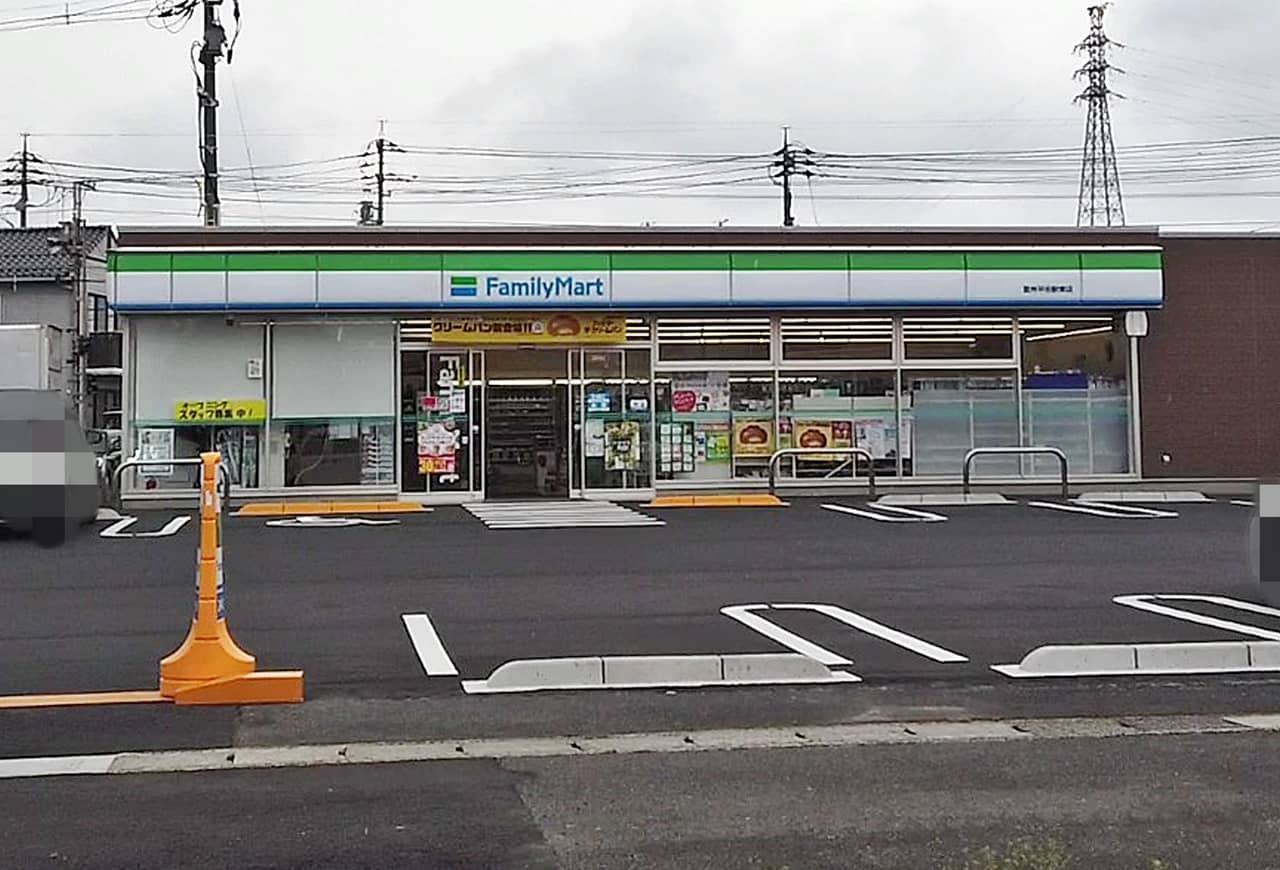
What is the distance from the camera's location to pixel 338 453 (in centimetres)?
2262

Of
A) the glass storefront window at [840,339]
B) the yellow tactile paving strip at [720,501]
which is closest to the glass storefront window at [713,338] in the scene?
the glass storefront window at [840,339]

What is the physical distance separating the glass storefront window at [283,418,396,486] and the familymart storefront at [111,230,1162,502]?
4 cm

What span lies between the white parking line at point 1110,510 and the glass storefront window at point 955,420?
260 centimetres

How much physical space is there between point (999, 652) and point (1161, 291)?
1624cm

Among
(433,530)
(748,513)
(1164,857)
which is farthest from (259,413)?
(1164,857)

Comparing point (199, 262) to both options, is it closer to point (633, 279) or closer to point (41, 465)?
point (633, 279)

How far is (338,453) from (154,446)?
9.33ft

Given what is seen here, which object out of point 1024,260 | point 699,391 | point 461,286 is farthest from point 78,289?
point 1024,260

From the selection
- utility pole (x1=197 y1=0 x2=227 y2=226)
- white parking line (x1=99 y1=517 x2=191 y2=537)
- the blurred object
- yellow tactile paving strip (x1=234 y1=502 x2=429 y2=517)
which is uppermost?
utility pole (x1=197 y1=0 x2=227 y2=226)

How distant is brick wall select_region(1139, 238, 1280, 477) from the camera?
24.1m

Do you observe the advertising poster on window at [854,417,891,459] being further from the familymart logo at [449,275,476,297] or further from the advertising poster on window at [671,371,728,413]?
the familymart logo at [449,275,476,297]

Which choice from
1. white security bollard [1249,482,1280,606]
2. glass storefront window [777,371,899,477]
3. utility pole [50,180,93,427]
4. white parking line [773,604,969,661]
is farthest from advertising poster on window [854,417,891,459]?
utility pole [50,180,93,427]

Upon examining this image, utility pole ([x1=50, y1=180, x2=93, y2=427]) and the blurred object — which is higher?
utility pole ([x1=50, y1=180, x2=93, y2=427])

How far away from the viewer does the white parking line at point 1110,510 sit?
19.2m
